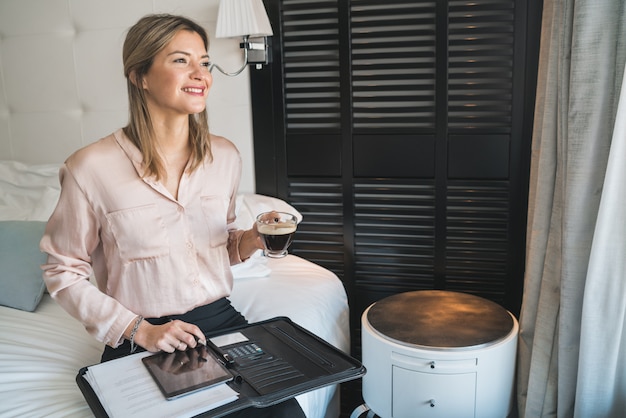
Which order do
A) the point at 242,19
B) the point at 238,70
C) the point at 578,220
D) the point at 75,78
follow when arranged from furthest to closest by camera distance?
the point at 75,78 < the point at 238,70 < the point at 242,19 < the point at 578,220

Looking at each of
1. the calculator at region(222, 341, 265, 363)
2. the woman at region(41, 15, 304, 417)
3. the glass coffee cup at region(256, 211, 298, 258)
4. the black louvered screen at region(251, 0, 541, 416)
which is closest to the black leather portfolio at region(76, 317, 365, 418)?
the calculator at region(222, 341, 265, 363)

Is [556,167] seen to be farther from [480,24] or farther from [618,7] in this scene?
[480,24]

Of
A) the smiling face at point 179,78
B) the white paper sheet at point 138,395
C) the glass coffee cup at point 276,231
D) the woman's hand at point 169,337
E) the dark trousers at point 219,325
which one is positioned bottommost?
the dark trousers at point 219,325

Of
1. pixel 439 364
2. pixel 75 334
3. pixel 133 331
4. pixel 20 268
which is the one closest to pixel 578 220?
pixel 439 364

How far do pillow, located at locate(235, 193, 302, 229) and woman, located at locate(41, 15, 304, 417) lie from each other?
602mm

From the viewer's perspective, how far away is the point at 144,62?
149 centimetres

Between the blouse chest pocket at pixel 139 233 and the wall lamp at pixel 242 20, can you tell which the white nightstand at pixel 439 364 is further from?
the wall lamp at pixel 242 20

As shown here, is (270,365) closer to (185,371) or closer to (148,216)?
(185,371)

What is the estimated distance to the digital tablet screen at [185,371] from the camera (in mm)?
1211

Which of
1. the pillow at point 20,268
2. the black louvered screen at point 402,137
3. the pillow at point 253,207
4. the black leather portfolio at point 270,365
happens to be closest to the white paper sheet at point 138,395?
the black leather portfolio at point 270,365

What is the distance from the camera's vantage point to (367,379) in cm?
189

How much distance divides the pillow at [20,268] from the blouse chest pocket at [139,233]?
0.64m

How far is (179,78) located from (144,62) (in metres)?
0.10

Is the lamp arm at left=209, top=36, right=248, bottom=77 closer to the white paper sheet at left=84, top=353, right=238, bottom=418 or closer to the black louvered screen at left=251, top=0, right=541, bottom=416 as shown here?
the black louvered screen at left=251, top=0, right=541, bottom=416
